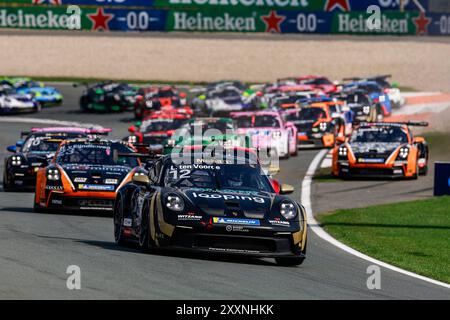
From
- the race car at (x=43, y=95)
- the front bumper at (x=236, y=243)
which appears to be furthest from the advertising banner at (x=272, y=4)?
the front bumper at (x=236, y=243)

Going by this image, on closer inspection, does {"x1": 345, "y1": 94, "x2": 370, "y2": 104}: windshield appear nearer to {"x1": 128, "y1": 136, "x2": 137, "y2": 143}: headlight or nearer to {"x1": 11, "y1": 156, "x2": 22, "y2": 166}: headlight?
{"x1": 128, "y1": 136, "x2": 137, "y2": 143}: headlight

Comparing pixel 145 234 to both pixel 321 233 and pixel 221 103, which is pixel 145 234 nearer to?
pixel 321 233

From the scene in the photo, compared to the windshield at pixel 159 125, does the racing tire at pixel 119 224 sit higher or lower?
higher

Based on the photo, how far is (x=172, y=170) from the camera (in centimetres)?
1402

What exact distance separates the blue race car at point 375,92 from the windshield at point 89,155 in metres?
23.2

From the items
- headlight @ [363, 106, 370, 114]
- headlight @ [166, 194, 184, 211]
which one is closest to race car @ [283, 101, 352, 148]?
headlight @ [363, 106, 370, 114]

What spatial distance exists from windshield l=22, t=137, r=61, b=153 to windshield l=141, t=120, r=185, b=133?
777 cm

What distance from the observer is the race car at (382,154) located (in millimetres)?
26875

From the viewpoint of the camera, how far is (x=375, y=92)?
44531 mm

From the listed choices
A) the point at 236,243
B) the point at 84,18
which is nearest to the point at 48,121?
the point at 84,18

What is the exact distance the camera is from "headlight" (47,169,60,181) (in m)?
18.7

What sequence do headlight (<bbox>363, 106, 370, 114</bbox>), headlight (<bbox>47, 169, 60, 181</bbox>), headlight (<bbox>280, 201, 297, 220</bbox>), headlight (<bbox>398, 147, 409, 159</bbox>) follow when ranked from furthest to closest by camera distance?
headlight (<bbox>363, 106, 370, 114</bbox>) → headlight (<bbox>398, 147, 409, 159</bbox>) → headlight (<bbox>47, 169, 60, 181</bbox>) → headlight (<bbox>280, 201, 297, 220</bbox>)

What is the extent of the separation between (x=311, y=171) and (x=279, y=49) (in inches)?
1655

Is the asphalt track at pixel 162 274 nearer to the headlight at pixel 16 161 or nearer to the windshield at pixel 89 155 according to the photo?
the windshield at pixel 89 155
